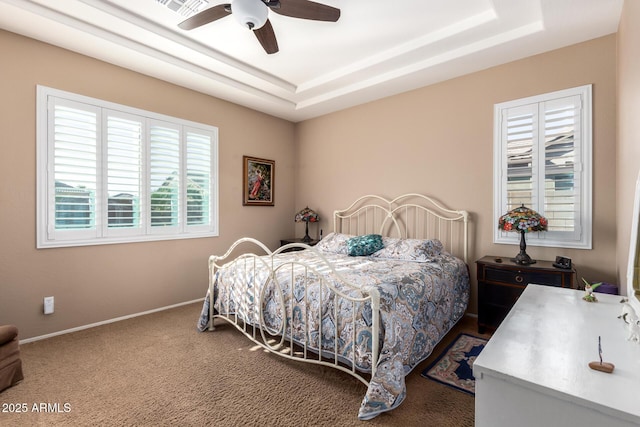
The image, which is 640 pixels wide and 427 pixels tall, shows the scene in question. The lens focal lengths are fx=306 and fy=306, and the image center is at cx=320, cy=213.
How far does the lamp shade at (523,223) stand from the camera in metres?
2.69

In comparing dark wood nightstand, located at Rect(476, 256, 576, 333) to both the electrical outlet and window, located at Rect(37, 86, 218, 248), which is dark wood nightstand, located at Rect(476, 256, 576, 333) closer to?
window, located at Rect(37, 86, 218, 248)

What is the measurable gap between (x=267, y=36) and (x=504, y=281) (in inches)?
115

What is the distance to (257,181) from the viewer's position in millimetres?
4582

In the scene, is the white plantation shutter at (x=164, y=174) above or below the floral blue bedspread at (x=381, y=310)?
above

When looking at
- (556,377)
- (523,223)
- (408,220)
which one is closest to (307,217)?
(408,220)

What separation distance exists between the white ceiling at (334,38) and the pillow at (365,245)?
1859 millimetres

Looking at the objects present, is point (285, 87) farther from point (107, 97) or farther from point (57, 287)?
point (57, 287)

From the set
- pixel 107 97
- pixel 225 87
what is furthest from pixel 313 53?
pixel 107 97

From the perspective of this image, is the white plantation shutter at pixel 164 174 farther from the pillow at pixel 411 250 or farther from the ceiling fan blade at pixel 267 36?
the pillow at pixel 411 250

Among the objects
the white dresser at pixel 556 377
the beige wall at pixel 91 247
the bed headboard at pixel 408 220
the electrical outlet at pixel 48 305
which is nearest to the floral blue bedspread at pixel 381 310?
the bed headboard at pixel 408 220

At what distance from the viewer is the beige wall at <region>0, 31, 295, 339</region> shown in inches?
104

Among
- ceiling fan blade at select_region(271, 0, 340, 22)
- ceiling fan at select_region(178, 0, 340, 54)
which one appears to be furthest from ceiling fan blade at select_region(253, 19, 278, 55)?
ceiling fan blade at select_region(271, 0, 340, 22)

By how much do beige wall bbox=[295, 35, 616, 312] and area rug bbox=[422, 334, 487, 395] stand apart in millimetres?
854

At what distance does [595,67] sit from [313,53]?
2612 mm
